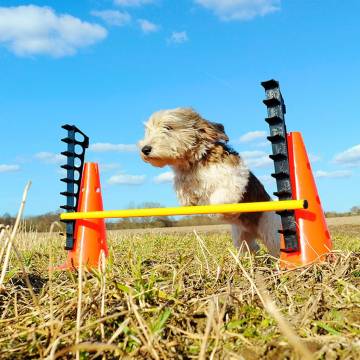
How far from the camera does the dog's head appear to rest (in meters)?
5.43

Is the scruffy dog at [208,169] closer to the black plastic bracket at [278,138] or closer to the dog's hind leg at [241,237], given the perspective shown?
the dog's hind leg at [241,237]

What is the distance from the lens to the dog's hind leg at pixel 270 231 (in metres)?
5.36

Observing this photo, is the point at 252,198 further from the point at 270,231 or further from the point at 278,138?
the point at 278,138

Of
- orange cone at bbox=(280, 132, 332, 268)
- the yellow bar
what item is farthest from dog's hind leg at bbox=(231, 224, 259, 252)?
the yellow bar

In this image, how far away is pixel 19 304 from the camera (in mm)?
2760

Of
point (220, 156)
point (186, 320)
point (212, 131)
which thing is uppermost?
point (212, 131)

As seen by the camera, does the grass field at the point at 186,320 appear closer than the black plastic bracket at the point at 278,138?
Yes

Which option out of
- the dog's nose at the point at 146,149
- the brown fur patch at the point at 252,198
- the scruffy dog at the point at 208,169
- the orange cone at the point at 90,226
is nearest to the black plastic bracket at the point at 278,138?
the scruffy dog at the point at 208,169

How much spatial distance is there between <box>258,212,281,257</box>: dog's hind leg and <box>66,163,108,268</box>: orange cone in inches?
68.9

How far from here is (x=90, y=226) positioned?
5477 millimetres

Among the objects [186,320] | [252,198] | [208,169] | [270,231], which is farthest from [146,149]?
[186,320]

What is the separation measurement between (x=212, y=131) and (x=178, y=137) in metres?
0.44

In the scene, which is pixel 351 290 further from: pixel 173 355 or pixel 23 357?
pixel 23 357

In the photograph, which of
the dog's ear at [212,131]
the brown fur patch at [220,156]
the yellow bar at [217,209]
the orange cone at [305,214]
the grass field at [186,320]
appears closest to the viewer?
the grass field at [186,320]
